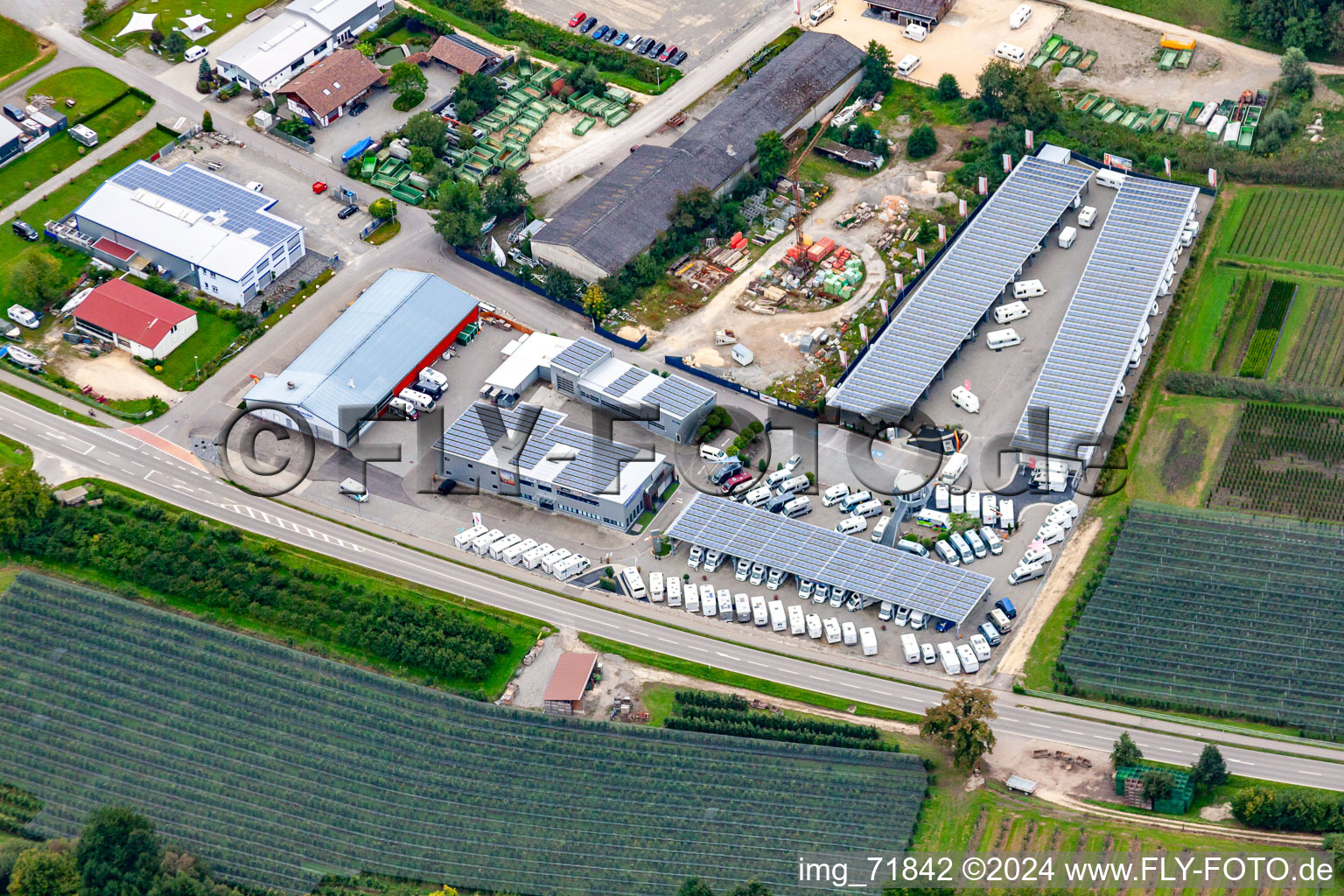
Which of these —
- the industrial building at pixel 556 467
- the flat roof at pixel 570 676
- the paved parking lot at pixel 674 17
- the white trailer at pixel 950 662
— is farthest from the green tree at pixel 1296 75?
the flat roof at pixel 570 676

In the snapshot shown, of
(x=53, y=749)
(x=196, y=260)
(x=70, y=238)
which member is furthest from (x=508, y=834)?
(x=70, y=238)

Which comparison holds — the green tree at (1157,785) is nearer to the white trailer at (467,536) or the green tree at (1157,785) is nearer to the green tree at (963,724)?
the green tree at (963,724)

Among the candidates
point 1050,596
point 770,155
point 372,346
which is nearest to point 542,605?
point 372,346

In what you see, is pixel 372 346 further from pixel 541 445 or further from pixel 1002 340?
pixel 1002 340

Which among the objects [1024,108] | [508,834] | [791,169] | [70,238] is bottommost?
[508,834]

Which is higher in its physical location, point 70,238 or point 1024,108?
point 1024,108

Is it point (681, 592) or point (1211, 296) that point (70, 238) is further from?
point (1211, 296)

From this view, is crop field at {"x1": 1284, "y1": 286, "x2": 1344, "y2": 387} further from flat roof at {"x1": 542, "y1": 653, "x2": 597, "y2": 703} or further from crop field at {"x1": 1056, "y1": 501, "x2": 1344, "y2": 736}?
flat roof at {"x1": 542, "y1": 653, "x2": 597, "y2": 703}
